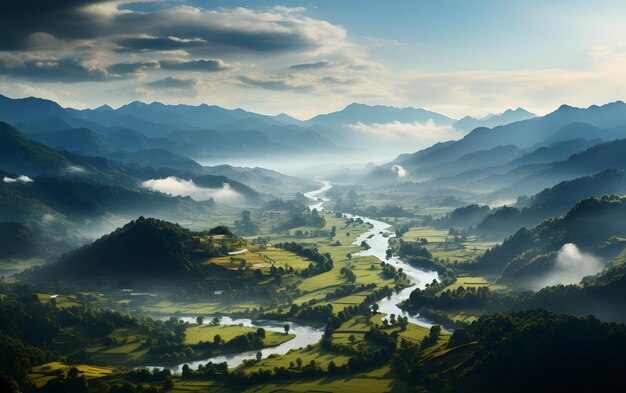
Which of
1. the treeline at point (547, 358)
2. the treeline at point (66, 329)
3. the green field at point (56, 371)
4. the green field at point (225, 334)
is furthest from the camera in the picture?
the green field at point (225, 334)

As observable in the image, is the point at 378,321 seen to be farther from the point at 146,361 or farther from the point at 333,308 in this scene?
the point at 146,361

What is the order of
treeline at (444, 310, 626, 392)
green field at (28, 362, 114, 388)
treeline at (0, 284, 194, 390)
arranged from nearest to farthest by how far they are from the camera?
treeline at (444, 310, 626, 392), green field at (28, 362, 114, 388), treeline at (0, 284, 194, 390)

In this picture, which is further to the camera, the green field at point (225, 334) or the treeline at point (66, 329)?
the green field at point (225, 334)

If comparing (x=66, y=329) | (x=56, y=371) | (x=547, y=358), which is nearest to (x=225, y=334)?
(x=66, y=329)

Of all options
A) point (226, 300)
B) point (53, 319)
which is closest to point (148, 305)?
point (226, 300)

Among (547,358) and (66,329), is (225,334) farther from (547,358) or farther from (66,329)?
(547,358)

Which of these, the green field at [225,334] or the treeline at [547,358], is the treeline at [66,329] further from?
the treeline at [547,358]

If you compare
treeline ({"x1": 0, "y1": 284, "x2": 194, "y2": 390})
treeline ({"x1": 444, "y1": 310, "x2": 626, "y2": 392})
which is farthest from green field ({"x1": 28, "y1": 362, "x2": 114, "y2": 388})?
treeline ({"x1": 444, "y1": 310, "x2": 626, "y2": 392})

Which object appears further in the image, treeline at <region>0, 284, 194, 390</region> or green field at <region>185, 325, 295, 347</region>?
green field at <region>185, 325, 295, 347</region>

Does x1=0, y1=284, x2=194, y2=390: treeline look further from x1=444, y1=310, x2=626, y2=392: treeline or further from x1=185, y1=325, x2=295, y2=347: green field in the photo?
x1=444, y1=310, x2=626, y2=392: treeline

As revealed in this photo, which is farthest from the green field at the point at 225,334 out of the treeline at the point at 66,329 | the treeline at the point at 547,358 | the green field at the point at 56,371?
the treeline at the point at 547,358

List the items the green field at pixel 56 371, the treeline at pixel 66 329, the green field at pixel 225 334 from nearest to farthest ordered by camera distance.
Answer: the green field at pixel 56 371, the treeline at pixel 66 329, the green field at pixel 225 334

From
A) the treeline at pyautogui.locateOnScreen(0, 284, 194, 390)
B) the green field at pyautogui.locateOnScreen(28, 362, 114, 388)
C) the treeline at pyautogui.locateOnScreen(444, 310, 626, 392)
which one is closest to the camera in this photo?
the treeline at pyautogui.locateOnScreen(444, 310, 626, 392)
